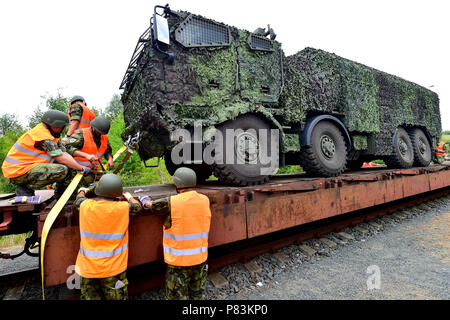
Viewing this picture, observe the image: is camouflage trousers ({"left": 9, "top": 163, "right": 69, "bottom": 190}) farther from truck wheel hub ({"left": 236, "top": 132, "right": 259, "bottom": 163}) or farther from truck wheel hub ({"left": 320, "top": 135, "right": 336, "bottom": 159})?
truck wheel hub ({"left": 320, "top": 135, "right": 336, "bottom": 159})

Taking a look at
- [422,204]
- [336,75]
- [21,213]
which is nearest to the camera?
[21,213]

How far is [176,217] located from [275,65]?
3429 mm

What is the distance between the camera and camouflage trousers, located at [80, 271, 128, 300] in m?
A: 2.13

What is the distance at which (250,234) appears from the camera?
327cm

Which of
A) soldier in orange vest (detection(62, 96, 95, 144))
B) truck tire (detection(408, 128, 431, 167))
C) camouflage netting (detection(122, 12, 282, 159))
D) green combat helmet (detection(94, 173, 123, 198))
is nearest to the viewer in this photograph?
green combat helmet (detection(94, 173, 123, 198))

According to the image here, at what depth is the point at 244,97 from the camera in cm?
403

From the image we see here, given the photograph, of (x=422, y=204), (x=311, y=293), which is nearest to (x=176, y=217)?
(x=311, y=293)

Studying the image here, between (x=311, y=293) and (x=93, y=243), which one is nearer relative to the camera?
(x=93, y=243)

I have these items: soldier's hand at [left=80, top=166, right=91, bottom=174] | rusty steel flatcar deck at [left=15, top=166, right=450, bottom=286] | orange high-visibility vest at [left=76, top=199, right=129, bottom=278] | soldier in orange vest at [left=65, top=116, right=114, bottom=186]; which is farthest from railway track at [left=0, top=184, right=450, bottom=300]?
soldier in orange vest at [left=65, top=116, right=114, bottom=186]

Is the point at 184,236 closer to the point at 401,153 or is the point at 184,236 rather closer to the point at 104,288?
the point at 104,288

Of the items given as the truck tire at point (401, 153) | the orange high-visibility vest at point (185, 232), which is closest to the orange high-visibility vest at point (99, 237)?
the orange high-visibility vest at point (185, 232)

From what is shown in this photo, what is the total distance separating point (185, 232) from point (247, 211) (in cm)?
112

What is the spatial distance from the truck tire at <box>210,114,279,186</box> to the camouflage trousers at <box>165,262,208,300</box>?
1.47 m
